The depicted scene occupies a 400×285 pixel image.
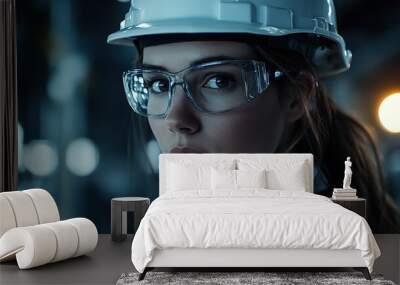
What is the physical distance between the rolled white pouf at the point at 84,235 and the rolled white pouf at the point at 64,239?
0.06 metres

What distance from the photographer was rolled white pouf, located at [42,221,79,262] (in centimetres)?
525

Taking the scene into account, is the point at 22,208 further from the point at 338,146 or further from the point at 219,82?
the point at 338,146

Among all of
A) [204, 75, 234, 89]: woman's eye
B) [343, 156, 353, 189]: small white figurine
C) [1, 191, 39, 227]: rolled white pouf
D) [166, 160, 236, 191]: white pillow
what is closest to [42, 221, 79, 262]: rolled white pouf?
[1, 191, 39, 227]: rolled white pouf

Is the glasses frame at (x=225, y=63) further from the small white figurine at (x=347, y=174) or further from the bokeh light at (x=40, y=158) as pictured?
the bokeh light at (x=40, y=158)

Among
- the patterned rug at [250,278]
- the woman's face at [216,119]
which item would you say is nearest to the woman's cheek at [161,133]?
the woman's face at [216,119]

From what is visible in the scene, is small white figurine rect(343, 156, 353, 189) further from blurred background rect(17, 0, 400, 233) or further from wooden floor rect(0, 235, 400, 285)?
wooden floor rect(0, 235, 400, 285)

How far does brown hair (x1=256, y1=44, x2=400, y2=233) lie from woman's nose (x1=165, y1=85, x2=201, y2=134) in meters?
0.96

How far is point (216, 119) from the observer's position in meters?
6.64

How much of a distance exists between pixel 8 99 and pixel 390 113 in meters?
4.01

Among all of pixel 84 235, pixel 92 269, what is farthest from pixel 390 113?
pixel 92 269

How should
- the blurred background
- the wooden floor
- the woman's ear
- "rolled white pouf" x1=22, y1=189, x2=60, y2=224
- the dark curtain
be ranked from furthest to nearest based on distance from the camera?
the blurred background < the dark curtain < the woman's ear < "rolled white pouf" x1=22, y1=189, x2=60, y2=224 < the wooden floor

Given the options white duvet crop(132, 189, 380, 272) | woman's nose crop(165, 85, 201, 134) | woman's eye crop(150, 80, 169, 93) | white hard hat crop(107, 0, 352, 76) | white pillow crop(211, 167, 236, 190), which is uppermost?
white hard hat crop(107, 0, 352, 76)

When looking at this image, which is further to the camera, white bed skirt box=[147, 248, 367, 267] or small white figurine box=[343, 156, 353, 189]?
small white figurine box=[343, 156, 353, 189]

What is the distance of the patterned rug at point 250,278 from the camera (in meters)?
4.61
